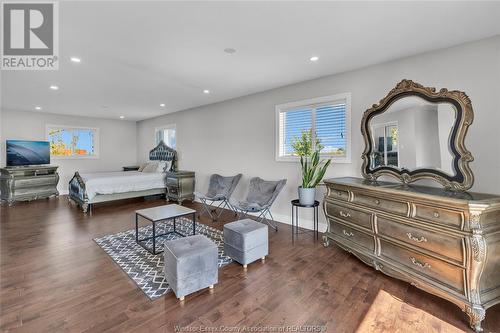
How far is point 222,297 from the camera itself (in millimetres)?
2227

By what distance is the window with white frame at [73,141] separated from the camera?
24.8 feet

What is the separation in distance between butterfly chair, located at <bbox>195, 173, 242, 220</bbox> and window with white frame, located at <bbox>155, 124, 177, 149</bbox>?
2.68m

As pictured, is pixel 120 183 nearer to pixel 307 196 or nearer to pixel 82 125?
pixel 82 125

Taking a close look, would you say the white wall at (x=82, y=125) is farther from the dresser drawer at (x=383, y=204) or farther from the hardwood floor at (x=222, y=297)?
the dresser drawer at (x=383, y=204)

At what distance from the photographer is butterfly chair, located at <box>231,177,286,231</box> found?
159 inches

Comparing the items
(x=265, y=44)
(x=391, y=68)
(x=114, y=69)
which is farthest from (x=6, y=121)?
(x=391, y=68)

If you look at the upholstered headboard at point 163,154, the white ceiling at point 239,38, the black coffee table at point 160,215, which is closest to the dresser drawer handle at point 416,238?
the white ceiling at point 239,38

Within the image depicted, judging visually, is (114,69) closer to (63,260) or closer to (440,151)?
(63,260)

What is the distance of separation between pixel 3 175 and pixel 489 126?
31.9ft

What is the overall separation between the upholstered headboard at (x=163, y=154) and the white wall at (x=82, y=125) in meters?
Result: 1.51

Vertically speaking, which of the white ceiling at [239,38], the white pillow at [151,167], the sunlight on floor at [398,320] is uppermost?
the white ceiling at [239,38]

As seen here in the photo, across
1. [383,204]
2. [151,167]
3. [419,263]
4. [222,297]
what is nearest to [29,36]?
[222,297]

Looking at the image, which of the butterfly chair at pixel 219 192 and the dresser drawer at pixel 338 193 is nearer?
the dresser drawer at pixel 338 193

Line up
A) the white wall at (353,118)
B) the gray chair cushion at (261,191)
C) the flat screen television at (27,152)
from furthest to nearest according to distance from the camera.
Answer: the flat screen television at (27,152), the gray chair cushion at (261,191), the white wall at (353,118)
